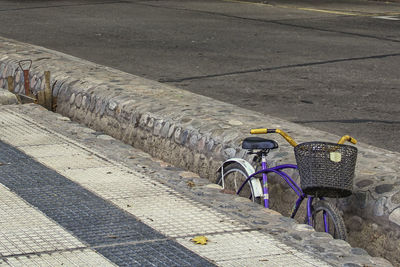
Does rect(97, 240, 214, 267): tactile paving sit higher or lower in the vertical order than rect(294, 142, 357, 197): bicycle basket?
lower

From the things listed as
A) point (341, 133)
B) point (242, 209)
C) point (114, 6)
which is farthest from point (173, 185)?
point (114, 6)

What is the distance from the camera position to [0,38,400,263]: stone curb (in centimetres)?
624

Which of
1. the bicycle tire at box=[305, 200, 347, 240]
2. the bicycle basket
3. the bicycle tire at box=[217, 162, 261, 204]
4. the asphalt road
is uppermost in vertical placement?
the bicycle basket

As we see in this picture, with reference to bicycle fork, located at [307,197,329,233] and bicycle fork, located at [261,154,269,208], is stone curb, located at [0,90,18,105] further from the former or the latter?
bicycle fork, located at [307,197,329,233]

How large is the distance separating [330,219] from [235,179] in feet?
4.59

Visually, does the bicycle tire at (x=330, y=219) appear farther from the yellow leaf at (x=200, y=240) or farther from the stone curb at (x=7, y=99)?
the stone curb at (x=7, y=99)

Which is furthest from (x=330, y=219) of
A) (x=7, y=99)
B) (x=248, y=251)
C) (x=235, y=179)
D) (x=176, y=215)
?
(x=7, y=99)

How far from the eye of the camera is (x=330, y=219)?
5832mm

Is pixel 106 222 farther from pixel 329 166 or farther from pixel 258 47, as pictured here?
pixel 258 47

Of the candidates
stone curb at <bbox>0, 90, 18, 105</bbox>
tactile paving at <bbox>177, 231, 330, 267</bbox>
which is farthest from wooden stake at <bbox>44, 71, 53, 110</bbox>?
tactile paving at <bbox>177, 231, 330, 267</bbox>

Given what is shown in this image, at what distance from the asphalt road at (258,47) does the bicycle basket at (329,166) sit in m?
3.16

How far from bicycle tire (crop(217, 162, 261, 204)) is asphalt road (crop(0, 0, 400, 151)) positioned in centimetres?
219

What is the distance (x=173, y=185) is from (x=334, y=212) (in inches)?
60.2

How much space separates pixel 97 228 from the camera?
18.9ft
